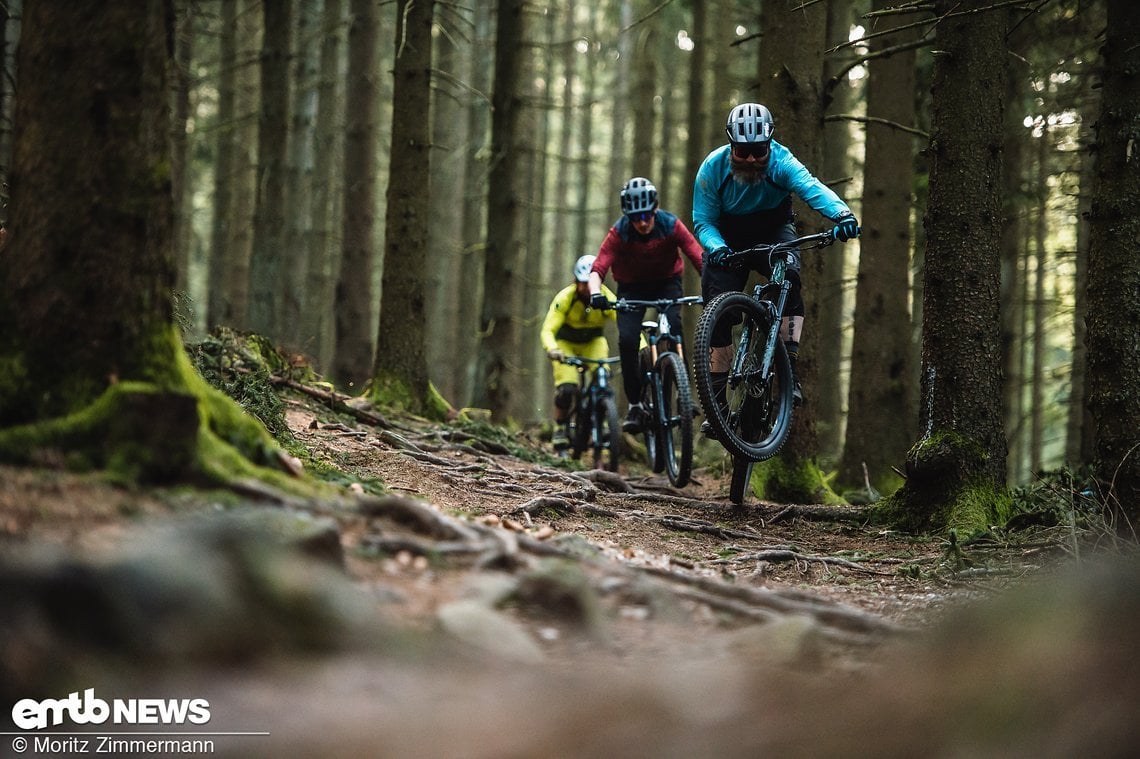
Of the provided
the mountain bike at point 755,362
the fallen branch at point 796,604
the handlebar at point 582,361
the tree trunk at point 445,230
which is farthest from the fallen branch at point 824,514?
the tree trunk at point 445,230

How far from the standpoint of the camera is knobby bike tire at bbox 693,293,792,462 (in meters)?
6.95

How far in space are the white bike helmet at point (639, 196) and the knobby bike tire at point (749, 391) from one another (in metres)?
2.15

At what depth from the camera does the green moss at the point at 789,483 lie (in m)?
9.40

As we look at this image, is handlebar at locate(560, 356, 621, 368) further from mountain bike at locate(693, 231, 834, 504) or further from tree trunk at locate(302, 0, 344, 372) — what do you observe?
tree trunk at locate(302, 0, 344, 372)

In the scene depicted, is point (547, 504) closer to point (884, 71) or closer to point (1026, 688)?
point (1026, 688)

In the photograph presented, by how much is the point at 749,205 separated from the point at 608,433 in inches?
168

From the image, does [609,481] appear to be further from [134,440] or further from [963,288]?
[134,440]

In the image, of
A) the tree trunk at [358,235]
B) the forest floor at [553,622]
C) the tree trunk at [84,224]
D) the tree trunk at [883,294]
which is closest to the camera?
the forest floor at [553,622]

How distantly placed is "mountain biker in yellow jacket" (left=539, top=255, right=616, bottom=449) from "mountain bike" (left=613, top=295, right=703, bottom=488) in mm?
1725

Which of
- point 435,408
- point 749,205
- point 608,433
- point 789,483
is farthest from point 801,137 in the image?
point 435,408

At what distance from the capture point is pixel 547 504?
6.98m

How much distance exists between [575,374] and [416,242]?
240 centimetres

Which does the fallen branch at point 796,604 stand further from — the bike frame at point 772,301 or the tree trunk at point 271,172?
the tree trunk at point 271,172

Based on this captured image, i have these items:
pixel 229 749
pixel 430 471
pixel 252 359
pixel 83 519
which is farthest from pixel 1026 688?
pixel 252 359
